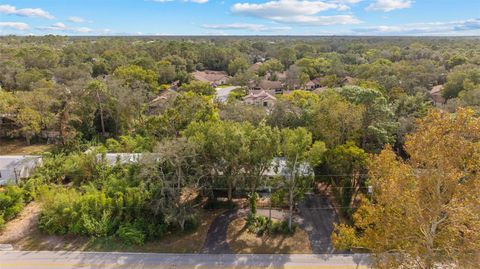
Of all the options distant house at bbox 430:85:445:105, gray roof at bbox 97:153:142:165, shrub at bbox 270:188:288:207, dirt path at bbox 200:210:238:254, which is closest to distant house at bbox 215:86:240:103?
gray roof at bbox 97:153:142:165

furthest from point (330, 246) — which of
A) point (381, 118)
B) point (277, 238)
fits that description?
point (381, 118)

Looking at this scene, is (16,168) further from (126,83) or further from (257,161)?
(126,83)

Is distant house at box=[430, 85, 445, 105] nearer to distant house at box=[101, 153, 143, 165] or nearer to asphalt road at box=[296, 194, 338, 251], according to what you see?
asphalt road at box=[296, 194, 338, 251]

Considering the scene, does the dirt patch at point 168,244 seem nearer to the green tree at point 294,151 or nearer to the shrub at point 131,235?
the shrub at point 131,235

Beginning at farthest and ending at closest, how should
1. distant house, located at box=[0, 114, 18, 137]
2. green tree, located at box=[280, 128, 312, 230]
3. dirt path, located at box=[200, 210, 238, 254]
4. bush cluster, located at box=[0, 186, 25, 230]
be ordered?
distant house, located at box=[0, 114, 18, 137] < bush cluster, located at box=[0, 186, 25, 230] < green tree, located at box=[280, 128, 312, 230] < dirt path, located at box=[200, 210, 238, 254]

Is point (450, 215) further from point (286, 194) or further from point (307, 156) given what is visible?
point (286, 194)
